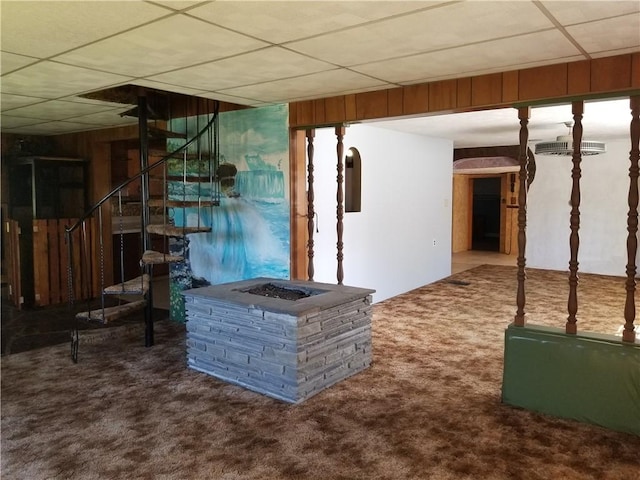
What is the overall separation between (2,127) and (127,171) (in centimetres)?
165

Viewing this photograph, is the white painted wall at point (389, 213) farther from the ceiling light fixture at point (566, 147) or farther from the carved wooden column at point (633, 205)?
the carved wooden column at point (633, 205)

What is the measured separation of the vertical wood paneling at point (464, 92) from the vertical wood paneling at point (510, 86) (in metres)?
0.23

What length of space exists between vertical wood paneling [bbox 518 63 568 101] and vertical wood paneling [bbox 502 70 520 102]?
26mm

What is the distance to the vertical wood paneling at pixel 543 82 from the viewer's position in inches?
123

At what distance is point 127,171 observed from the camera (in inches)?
292

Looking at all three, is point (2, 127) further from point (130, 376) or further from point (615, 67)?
point (615, 67)

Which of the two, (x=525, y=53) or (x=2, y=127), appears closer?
(x=525, y=53)

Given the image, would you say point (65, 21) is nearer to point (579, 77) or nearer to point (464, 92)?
point (464, 92)

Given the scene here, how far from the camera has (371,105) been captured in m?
3.98

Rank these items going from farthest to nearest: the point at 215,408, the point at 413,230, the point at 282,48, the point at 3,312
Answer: the point at 413,230, the point at 3,312, the point at 215,408, the point at 282,48

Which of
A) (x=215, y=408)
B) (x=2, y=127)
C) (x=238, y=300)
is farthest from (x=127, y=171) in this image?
(x=215, y=408)

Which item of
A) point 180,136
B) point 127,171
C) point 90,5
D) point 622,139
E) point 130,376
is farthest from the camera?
point 622,139

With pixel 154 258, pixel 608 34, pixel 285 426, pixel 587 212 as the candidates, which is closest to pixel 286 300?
pixel 285 426

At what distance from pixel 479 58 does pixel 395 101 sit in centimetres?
94
